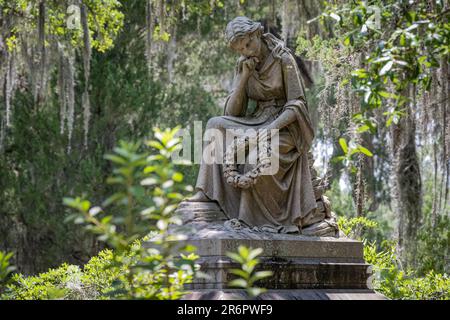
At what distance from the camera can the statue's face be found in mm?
7875

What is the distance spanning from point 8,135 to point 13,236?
2226 millimetres

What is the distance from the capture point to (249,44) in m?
7.90

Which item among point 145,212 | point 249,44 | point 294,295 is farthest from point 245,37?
point 145,212

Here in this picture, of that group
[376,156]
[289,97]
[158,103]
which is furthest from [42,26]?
[376,156]

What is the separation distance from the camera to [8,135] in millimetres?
18328

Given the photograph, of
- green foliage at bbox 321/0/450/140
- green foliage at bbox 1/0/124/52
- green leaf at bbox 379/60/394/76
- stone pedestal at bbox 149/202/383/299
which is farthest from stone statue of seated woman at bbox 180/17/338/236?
green foliage at bbox 1/0/124/52

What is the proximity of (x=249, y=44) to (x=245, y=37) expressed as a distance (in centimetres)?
8

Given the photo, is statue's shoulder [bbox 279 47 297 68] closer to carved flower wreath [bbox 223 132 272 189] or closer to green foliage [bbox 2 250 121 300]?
carved flower wreath [bbox 223 132 272 189]

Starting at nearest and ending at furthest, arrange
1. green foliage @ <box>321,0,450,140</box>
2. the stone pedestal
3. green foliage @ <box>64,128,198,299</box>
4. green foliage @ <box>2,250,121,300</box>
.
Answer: green foliage @ <box>64,128,198,299</box>, green foliage @ <box>321,0,450,140</box>, the stone pedestal, green foliage @ <box>2,250,121,300</box>

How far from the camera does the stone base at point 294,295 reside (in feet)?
22.1

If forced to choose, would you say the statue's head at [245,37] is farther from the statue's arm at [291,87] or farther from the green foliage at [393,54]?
A: the green foliage at [393,54]

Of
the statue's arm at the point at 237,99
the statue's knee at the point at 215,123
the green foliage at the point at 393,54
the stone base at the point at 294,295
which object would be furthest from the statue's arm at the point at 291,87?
the stone base at the point at 294,295
